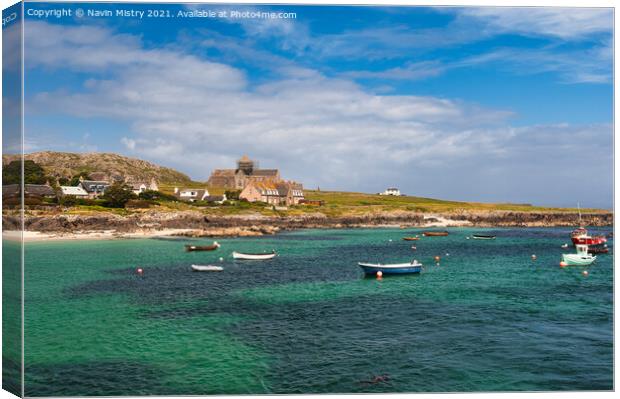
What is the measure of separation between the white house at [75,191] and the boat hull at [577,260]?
58.4m

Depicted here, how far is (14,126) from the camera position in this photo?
14.3 meters

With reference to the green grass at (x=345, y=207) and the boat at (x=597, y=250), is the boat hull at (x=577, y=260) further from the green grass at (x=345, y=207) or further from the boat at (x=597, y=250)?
the green grass at (x=345, y=207)

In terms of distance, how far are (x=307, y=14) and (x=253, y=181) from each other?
7979cm

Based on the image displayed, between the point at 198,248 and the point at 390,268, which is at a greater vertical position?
the point at 198,248

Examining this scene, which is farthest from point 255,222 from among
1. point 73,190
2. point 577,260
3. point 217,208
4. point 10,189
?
point 10,189

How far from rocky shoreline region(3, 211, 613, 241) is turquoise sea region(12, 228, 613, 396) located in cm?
1581

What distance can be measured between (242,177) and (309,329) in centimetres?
7873

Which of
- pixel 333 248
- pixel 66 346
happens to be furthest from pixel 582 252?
pixel 66 346

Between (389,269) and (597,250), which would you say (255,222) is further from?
(597,250)

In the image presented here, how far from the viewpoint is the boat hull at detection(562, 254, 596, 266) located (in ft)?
134

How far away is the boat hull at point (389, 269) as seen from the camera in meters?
37.0

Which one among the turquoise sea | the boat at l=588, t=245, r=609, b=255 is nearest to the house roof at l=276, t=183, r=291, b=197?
the turquoise sea

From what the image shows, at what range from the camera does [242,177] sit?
9881 cm

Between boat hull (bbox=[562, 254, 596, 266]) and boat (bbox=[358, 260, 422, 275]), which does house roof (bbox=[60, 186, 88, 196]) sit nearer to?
boat (bbox=[358, 260, 422, 275])
